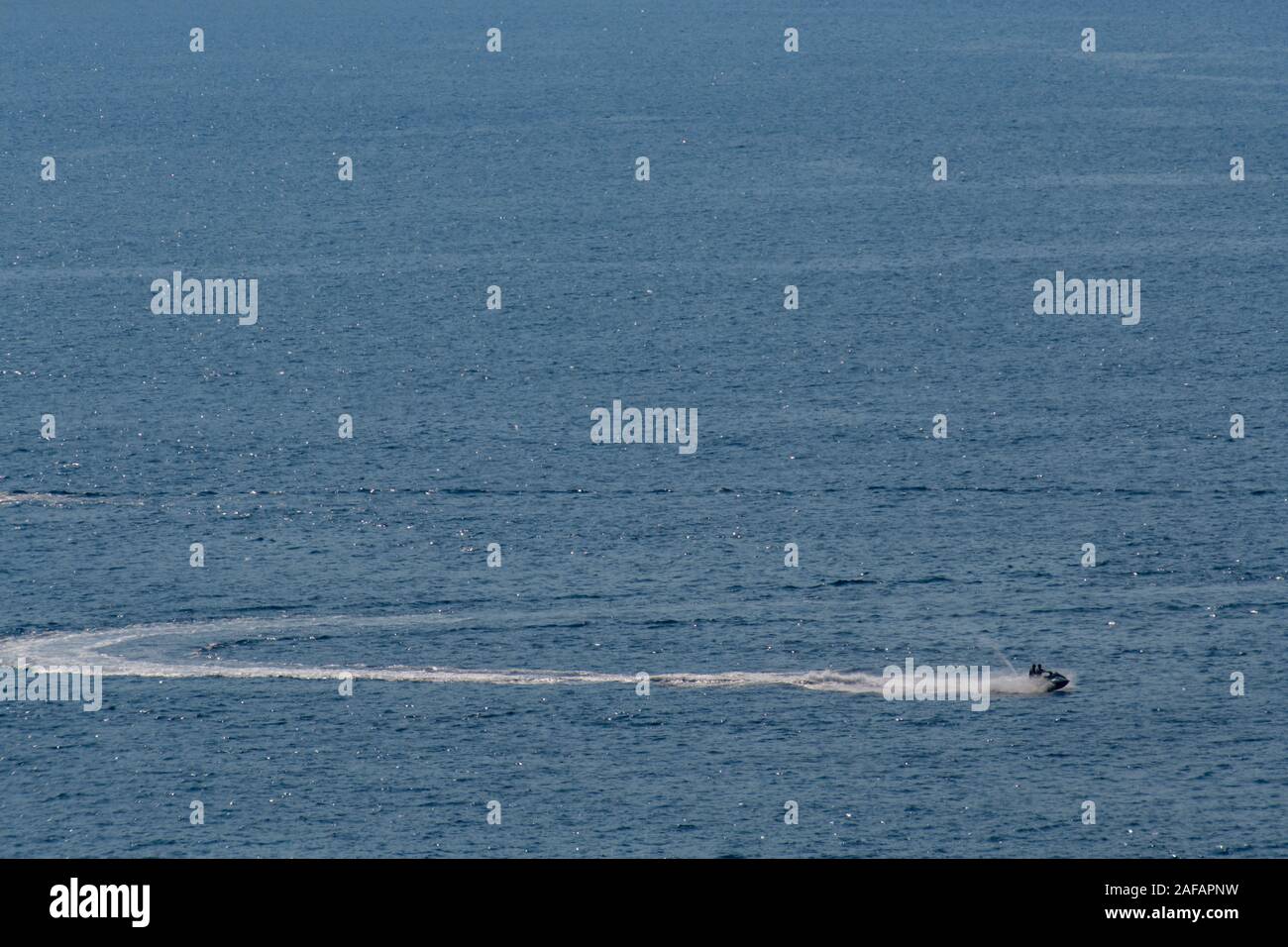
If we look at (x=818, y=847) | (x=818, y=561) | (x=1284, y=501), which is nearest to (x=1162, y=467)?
(x=1284, y=501)

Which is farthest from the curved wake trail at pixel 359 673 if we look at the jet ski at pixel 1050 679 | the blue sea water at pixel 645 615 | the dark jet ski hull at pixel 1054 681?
the dark jet ski hull at pixel 1054 681

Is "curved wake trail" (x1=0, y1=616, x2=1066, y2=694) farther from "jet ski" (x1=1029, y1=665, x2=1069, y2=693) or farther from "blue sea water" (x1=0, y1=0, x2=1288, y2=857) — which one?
"jet ski" (x1=1029, y1=665, x2=1069, y2=693)

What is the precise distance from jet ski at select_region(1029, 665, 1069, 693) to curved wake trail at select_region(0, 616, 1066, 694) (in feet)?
2.08

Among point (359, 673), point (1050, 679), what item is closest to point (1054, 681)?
point (1050, 679)

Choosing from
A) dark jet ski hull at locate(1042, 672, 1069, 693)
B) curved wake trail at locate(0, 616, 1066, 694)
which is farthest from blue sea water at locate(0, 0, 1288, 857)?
dark jet ski hull at locate(1042, 672, 1069, 693)

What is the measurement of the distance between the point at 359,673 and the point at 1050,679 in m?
45.0

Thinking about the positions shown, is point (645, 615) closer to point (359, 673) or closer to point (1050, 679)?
point (359, 673)

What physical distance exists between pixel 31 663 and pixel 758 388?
80.1 metres

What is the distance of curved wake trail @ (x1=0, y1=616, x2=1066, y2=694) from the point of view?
137 m

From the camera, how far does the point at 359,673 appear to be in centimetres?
13900

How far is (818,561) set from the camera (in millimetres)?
155500

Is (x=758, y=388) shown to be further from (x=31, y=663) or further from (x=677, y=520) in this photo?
(x=31, y=663)

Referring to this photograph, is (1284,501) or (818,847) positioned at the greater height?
(1284,501)

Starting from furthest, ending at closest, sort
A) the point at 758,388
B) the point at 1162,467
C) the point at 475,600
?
the point at 758,388, the point at 1162,467, the point at 475,600
